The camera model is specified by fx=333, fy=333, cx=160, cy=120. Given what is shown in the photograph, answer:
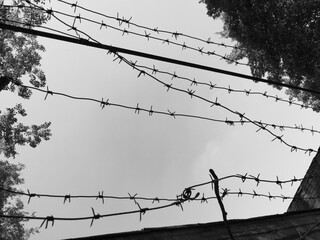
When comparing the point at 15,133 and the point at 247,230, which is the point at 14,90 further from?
the point at 247,230

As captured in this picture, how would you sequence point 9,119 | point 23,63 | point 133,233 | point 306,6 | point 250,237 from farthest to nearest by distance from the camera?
point 23,63 → point 9,119 → point 306,6 → point 250,237 → point 133,233

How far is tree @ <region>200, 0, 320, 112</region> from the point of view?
13.7m

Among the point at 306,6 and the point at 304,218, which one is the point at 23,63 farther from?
the point at 304,218

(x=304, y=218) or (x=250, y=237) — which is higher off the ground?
Answer: (x=304, y=218)

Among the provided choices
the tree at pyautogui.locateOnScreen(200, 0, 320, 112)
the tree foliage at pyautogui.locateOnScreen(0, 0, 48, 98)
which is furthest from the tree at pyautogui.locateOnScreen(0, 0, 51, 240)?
the tree at pyautogui.locateOnScreen(200, 0, 320, 112)

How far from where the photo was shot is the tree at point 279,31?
1371cm

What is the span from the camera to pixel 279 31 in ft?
45.6

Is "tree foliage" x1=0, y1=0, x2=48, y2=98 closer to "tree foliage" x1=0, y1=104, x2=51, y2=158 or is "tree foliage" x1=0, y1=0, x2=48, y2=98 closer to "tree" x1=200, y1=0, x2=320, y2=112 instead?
"tree foliage" x1=0, y1=104, x2=51, y2=158

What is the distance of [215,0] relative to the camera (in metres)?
14.1

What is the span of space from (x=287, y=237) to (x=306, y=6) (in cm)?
1222

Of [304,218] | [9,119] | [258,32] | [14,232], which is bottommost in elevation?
[304,218]

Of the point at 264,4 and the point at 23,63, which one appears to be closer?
the point at 264,4

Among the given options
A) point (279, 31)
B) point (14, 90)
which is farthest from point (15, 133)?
point (279, 31)

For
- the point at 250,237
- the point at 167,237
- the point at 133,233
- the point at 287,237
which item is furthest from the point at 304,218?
the point at 133,233
